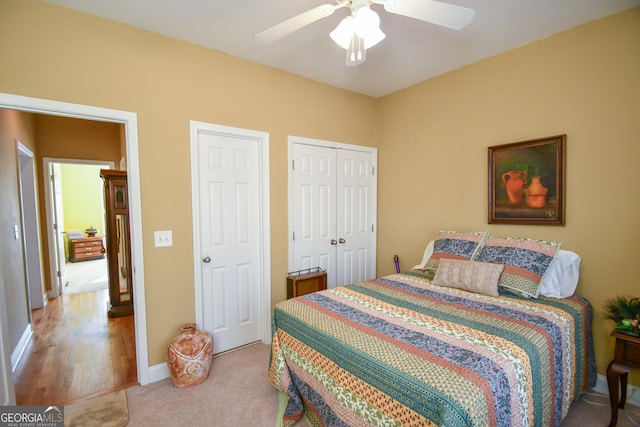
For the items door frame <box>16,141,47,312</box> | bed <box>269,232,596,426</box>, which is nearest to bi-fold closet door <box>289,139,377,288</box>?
bed <box>269,232,596,426</box>

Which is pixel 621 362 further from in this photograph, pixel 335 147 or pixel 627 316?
pixel 335 147

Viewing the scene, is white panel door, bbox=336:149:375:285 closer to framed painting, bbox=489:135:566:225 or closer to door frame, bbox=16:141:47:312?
framed painting, bbox=489:135:566:225

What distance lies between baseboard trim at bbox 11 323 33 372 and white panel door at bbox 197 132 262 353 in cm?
164

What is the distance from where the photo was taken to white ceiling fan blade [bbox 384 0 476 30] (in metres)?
1.36

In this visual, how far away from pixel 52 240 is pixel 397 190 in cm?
492

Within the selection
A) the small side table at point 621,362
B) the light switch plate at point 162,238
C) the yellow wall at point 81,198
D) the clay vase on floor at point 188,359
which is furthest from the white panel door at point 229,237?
the yellow wall at point 81,198

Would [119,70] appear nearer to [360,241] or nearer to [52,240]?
[360,241]

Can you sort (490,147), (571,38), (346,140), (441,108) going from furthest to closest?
(346,140)
(441,108)
(490,147)
(571,38)

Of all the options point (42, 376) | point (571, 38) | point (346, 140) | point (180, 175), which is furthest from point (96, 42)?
point (571, 38)

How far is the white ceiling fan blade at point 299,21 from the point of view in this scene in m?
1.48

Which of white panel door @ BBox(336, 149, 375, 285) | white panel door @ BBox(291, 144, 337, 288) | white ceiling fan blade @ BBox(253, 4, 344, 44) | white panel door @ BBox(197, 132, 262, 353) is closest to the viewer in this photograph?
white ceiling fan blade @ BBox(253, 4, 344, 44)

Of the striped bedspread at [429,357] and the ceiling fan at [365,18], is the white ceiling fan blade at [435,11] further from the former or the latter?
the striped bedspread at [429,357]

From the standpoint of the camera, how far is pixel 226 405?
205 centimetres

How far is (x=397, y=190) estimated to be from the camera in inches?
141
